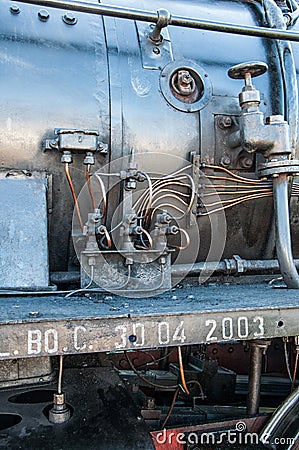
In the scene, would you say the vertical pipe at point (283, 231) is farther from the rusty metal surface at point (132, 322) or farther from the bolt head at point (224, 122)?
the bolt head at point (224, 122)

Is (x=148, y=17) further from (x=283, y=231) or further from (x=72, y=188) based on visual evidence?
(x=283, y=231)

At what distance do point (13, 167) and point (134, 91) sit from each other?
62 cm

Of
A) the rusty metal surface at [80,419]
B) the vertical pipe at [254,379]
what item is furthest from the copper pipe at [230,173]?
the rusty metal surface at [80,419]

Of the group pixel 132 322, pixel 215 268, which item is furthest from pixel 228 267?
pixel 132 322

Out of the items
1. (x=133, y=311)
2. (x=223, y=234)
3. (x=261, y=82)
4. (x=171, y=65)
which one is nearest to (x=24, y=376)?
(x=133, y=311)

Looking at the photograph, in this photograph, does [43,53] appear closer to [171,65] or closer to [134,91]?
[134,91]

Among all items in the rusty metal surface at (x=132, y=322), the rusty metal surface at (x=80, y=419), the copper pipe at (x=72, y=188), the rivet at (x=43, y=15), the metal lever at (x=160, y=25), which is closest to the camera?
the rusty metal surface at (x=132, y=322)

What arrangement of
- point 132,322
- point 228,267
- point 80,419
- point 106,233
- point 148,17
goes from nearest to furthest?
point 132,322 < point 80,419 < point 148,17 < point 106,233 < point 228,267

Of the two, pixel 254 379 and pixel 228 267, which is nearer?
pixel 254 379

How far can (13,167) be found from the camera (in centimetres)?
196

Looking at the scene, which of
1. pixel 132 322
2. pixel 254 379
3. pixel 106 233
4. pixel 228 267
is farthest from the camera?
pixel 228 267

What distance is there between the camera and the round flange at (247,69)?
198 cm

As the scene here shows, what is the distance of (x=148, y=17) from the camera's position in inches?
70.9

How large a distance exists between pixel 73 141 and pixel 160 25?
1.87ft
